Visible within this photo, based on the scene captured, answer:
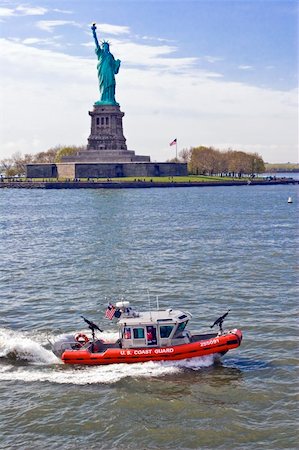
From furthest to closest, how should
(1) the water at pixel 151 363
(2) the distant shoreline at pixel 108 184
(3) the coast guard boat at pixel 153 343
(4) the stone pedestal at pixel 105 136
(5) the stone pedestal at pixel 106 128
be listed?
(4) the stone pedestal at pixel 105 136, (5) the stone pedestal at pixel 106 128, (2) the distant shoreline at pixel 108 184, (3) the coast guard boat at pixel 153 343, (1) the water at pixel 151 363

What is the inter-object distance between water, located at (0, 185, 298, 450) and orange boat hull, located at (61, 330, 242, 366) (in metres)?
0.30

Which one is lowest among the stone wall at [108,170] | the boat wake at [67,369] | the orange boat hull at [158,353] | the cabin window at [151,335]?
the boat wake at [67,369]

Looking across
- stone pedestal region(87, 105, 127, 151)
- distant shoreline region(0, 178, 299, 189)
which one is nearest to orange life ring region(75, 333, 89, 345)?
distant shoreline region(0, 178, 299, 189)

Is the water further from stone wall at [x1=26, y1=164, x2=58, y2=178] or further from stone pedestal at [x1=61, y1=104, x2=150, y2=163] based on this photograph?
stone wall at [x1=26, y1=164, x2=58, y2=178]

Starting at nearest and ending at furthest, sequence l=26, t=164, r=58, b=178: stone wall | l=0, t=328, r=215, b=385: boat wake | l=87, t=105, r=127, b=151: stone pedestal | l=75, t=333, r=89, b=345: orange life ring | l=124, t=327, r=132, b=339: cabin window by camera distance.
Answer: l=0, t=328, r=215, b=385: boat wake → l=124, t=327, r=132, b=339: cabin window → l=75, t=333, r=89, b=345: orange life ring → l=87, t=105, r=127, b=151: stone pedestal → l=26, t=164, r=58, b=178: stone wall

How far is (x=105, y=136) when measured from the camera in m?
141

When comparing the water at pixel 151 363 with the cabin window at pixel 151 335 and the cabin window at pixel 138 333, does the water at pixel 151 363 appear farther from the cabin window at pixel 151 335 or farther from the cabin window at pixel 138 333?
the cabin window at pixel 138 333

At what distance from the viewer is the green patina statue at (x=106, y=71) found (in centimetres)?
13725

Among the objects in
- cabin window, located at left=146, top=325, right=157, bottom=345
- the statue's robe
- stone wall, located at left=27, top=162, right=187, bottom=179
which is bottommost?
cabin window, located at left=146, top=325, right=157, bottom=345

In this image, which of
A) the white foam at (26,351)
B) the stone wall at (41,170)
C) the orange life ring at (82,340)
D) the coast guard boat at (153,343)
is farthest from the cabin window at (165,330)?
the stone wall at (41,170)

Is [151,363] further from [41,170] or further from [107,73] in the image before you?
[41,170]

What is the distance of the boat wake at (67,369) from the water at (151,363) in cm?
4

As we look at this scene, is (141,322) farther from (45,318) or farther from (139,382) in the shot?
(45,318)

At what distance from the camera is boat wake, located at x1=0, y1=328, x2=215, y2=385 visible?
2192cm
